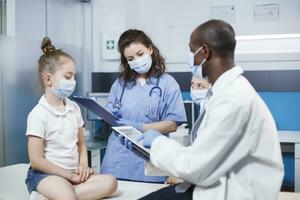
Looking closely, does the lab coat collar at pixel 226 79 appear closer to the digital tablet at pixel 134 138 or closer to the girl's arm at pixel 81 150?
the digital tablet at pixel 134 138

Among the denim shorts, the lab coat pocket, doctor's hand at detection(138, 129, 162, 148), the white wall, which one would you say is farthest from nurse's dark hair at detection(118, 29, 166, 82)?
the white wall

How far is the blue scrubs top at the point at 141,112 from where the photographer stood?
2.04m

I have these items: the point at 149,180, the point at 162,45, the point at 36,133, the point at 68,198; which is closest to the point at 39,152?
the point at 36,133

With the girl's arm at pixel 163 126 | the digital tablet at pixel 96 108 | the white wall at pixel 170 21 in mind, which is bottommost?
the girl's arm at pixel 163 126

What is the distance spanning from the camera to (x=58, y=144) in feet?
5.72

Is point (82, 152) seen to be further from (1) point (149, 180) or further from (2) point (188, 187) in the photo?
(2) point (188, 187)

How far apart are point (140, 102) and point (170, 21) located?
1.77 m

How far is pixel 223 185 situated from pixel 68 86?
0.95 metres

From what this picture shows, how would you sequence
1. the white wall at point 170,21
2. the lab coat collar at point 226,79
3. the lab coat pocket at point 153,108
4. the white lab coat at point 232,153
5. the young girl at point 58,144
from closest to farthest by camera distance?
the white lab coat at point 232,153 → the lab coat collar at point 226,79 → the young girl at point 58,144 → the lab coat pocket at point 153,108 → the white wall at point 170,21

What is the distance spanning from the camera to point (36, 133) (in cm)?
165

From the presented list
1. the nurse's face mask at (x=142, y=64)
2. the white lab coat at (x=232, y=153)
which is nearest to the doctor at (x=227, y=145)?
the white lab coat at (x=232, y=153)

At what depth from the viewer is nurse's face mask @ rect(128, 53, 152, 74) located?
2037 mm

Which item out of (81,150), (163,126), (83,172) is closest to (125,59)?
(163,126)

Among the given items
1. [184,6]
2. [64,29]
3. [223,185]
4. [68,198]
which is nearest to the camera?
[223,185]
